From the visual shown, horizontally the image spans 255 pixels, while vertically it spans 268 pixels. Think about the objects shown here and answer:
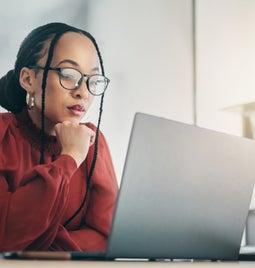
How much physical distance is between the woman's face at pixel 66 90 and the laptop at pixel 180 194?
50 cm

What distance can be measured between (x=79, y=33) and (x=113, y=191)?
1.53 ft

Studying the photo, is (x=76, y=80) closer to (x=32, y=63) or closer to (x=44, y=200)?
(x=32, y=63)

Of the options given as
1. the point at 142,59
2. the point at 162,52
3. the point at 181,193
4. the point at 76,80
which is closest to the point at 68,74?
the point at 76,80

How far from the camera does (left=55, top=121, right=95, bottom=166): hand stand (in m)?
1.43

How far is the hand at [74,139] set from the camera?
143 cm

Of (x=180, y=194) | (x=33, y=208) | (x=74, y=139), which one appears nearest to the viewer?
(x=180, y=194)

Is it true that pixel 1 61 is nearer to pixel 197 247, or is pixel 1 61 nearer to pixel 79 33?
pixel 79 33

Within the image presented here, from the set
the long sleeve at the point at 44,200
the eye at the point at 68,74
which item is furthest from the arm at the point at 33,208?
the eye at the point at 68,74

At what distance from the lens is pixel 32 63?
144 centimetres

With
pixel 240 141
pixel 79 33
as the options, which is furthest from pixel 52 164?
pixel 240 141

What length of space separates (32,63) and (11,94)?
0.35ft

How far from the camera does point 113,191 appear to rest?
151cm

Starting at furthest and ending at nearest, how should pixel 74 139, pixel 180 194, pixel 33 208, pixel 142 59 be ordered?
pixel 142 59
pixel 74 139
pixel 33 208
pixel 180 194

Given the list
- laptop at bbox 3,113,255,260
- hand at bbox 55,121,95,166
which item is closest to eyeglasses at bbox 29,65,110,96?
hand at bbox 55,121,95,166
